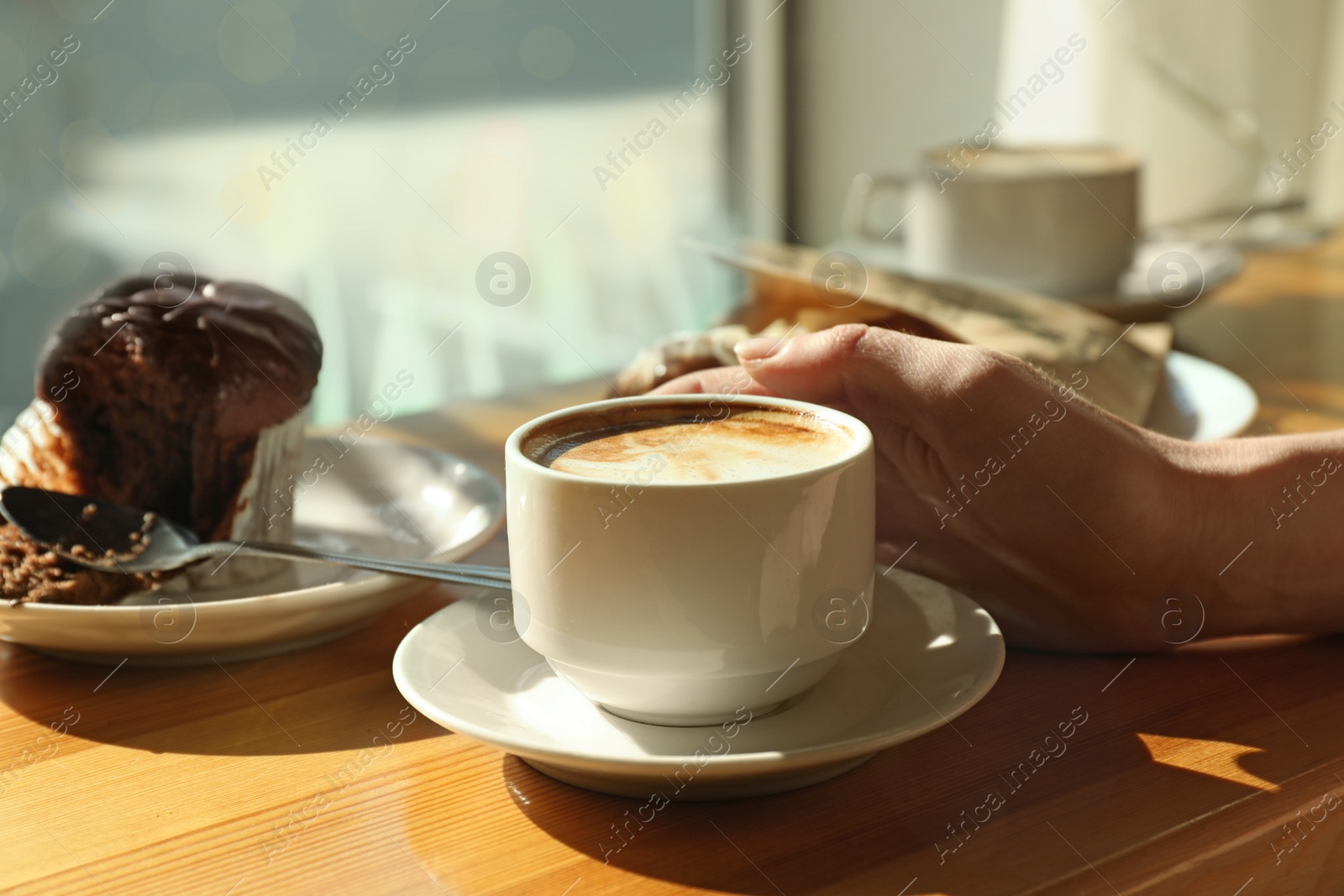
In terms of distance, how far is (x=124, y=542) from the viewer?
1.92 ft

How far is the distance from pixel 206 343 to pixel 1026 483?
451 millimetres

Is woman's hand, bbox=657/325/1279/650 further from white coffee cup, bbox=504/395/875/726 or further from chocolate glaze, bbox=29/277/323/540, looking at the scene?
chocolate glaze, bbox=29/277/323/540

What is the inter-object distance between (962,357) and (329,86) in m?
2.75

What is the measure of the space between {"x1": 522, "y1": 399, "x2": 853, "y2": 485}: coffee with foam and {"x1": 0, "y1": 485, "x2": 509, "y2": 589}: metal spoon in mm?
91

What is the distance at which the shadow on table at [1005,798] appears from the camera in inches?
15.3

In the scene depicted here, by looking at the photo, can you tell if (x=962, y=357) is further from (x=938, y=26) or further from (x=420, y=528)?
(x=938, y=26)

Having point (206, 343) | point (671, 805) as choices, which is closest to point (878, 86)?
point (206, 343)

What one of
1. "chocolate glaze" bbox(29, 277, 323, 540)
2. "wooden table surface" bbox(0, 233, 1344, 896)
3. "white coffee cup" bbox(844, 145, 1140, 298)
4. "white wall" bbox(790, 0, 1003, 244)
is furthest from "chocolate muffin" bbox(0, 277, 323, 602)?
"white wall" bbox(790, 0, 1003, 244)

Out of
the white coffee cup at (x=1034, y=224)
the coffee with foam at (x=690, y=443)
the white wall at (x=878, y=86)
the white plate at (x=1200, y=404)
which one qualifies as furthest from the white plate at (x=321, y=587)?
the white wall at (x=878, y=86)

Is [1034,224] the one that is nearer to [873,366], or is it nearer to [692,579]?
[873,366]

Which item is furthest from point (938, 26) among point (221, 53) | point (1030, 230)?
point (1030, 230)

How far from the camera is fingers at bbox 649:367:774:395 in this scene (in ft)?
1.81

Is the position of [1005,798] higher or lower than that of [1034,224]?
lower

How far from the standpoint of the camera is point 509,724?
0.44 metres
